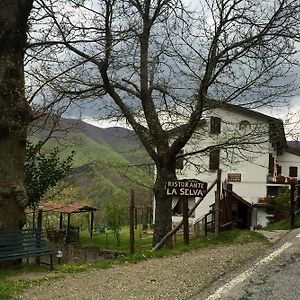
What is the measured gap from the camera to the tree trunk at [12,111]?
1025 cm

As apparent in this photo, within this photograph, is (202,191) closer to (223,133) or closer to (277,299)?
(223,133)

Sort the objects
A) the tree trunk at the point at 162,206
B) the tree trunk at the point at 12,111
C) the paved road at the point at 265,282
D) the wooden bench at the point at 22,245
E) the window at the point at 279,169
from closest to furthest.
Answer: the paved road at the point at 265,282 → the wooden bench at the point at 22,245 → the tree trunk at the point at 12,111 → the tree trunk at the point at 162,206 → the window at the point at 279,169

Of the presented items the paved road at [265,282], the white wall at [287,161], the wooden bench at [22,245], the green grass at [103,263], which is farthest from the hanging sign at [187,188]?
the white wall at [287,161]

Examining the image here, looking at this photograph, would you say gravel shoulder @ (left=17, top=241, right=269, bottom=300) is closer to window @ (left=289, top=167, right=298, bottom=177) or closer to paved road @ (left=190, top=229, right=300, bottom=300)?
paved road @ (left=190, top=229, right=300, bottom=300)

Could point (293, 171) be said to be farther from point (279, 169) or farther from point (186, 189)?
point (186, 189)

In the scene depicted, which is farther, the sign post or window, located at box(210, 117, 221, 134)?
window, located at box(210, 117, 221, 134)

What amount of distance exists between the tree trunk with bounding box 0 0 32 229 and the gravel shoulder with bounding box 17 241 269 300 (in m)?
2.92

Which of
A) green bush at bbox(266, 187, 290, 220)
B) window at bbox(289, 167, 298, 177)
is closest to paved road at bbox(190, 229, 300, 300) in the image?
green bush at bbox(266, 187, 290, 220)

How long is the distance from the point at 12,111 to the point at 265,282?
6.09m

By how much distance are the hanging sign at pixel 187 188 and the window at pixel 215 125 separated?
373 centimetres

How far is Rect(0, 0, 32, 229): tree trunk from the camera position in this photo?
10250mm

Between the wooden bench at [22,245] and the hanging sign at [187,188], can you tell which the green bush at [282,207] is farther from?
the wooden bench at [22,245]

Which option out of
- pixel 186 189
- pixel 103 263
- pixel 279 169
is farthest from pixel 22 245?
pixel 279 169

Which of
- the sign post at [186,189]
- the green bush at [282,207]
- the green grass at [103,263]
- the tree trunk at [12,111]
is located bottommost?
the green grass at [103,263]
